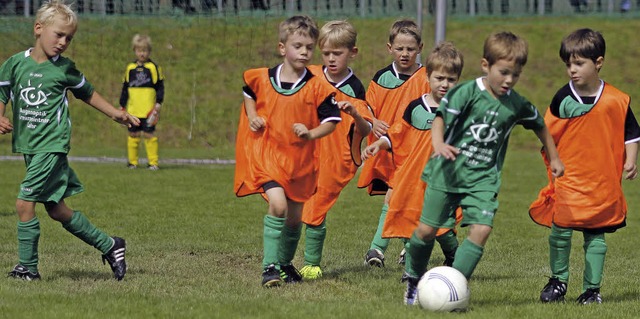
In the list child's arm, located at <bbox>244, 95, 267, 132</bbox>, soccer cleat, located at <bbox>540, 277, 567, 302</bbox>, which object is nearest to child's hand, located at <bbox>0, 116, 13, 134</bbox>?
child's arm, located at <bbox>244, 95, 267, 132</bbox>

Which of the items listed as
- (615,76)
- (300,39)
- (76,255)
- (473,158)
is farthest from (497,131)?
(615,76)

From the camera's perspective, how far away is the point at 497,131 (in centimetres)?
705

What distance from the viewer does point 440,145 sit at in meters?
6.84

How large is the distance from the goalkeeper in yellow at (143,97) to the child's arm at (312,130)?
1113cm

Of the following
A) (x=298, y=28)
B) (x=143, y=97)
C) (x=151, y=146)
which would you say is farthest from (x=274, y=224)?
(x=143, y=97)

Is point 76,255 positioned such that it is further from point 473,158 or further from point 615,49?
point 615,49

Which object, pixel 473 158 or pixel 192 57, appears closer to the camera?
pixel 473 158

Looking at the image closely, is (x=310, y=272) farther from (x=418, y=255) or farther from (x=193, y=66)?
(x=193, y=66)

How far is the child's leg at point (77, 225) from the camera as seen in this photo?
27.1 ft

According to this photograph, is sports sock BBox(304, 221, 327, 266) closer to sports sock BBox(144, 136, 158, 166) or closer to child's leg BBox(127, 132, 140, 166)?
sports sock BBox(144, 136, 158, 166)

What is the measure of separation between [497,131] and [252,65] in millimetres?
18422

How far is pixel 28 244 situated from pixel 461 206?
326 cm

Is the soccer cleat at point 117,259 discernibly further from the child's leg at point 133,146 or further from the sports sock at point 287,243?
the child's leg at point 133,146

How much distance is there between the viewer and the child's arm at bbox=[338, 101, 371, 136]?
798cm
